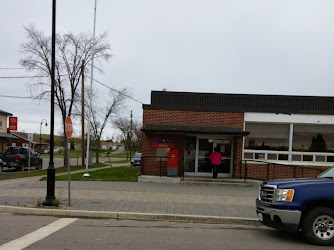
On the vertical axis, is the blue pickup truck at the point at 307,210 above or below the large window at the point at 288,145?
below

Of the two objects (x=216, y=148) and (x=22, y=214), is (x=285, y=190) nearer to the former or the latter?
(x=22, y=214)

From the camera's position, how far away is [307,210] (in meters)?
6.32

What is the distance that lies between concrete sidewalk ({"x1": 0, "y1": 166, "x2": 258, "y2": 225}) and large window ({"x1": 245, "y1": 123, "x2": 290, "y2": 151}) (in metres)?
2.98

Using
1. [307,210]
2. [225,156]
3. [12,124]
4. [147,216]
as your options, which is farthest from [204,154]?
[12,124]

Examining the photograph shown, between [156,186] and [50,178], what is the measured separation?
5.40 meters

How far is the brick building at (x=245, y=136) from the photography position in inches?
632

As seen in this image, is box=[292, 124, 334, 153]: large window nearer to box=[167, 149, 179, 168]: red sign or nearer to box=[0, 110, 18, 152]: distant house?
box=[167, 149, 179, 168]: red sign

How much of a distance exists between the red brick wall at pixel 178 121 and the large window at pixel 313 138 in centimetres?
300

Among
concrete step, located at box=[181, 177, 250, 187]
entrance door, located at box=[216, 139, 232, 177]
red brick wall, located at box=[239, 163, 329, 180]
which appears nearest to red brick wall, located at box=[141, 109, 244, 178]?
entrance door, located at box=[216, 139, 232, 177]

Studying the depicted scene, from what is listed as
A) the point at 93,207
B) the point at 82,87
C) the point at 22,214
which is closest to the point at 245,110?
the point at 93,207

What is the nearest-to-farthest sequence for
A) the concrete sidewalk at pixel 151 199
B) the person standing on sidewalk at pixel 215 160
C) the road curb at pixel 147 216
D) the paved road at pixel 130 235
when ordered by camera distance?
1. the paved road at pixel 130 235
2. the road curb at pixel 147 216
3. the concrete sidewalk at pixel 151 199
4. the person standing on sidewalk at pixel 215 160

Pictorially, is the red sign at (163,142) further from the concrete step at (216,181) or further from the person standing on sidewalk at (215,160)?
the person standing on sidewalk at (215,160)

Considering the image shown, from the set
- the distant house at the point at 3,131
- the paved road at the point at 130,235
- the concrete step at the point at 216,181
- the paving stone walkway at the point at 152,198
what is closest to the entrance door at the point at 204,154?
the concrete step at the point at 216,181

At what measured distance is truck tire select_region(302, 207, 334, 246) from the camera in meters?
6.14
